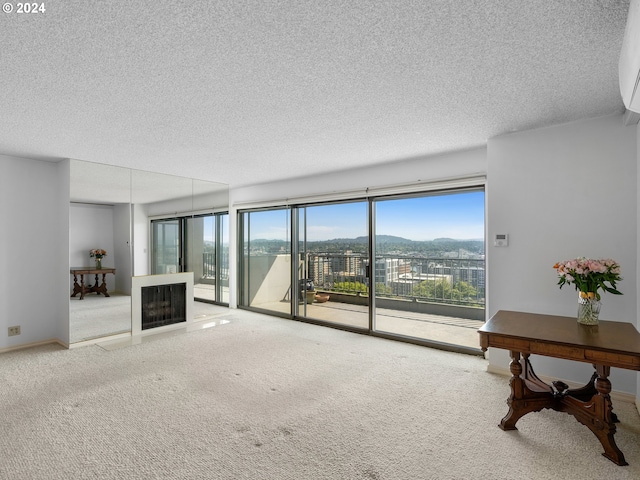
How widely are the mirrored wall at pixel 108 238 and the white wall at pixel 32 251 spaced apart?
0.48ft

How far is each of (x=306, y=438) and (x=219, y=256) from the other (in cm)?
459

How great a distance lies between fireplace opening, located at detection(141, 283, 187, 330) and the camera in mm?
5070

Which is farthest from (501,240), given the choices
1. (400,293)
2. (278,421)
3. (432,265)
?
(278,421)

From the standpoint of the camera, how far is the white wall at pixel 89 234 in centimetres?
442

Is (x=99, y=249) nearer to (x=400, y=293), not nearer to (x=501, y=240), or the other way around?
(x=400, y=293)

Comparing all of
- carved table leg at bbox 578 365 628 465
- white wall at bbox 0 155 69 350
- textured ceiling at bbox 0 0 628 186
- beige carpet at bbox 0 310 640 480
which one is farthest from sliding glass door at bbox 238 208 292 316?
carved table leg at bbox 578 365 628 465

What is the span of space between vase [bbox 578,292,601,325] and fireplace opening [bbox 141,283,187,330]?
5.02m

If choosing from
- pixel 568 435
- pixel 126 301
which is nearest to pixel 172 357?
pixel 126 301

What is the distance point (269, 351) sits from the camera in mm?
4129

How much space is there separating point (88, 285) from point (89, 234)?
0.66 metres

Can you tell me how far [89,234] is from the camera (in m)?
4.53

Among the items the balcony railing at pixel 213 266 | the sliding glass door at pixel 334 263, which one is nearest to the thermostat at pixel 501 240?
the sliding glass door at pixel 334 263

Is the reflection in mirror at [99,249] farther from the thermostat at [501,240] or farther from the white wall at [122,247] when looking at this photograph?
the thermostat at [501,240]

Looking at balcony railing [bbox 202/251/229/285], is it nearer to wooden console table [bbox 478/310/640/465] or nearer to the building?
the building
